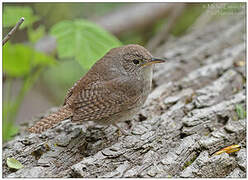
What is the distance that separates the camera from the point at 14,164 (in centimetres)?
265

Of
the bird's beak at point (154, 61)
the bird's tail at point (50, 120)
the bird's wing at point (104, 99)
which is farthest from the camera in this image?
the bird's beak at point (154, 61)

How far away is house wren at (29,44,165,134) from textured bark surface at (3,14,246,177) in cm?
22

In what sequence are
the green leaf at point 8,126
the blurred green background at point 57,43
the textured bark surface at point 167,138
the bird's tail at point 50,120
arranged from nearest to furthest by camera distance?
1. the textured bark surface at point 167,138
2. the bird's tail at point 50,120
3. the blurred green background at point 57,43
4. the green leaf at point 8,126

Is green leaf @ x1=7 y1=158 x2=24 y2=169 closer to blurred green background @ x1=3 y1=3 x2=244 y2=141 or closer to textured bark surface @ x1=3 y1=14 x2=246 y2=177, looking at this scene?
textured bark surface @ x1=3 y1=14 x2=246 y2=177

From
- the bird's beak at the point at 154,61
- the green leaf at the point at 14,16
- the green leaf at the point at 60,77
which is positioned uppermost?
the green leaf at the point at 14,16

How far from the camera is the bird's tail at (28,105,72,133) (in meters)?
2.74

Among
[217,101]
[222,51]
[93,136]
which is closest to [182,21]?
[222,51]

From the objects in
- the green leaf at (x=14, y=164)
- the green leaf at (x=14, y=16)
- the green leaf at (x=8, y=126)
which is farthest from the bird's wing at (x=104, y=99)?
the green leaf at (x=8, y=126)

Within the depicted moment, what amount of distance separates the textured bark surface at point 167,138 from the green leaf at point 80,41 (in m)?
0.69

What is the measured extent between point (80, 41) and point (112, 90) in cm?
74

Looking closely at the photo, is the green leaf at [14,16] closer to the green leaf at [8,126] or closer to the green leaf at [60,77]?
the green leaf at [8,126]

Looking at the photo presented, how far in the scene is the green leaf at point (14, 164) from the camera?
262 centimetres

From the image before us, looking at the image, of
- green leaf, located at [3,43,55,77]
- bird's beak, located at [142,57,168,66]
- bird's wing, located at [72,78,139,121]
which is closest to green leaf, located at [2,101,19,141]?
green leaf, located at [3,43,55,77]

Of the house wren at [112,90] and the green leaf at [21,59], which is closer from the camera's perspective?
the house wren at [112,90]
